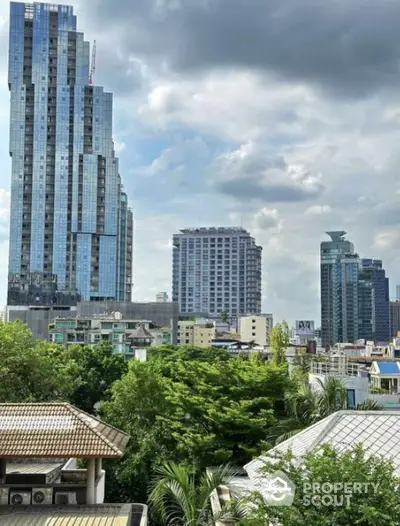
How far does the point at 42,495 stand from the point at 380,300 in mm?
106242

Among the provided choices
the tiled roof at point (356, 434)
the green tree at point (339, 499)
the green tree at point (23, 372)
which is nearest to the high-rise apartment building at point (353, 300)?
the green tree at point (23, 372)

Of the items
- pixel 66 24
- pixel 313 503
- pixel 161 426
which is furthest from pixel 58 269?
pixel 313 503

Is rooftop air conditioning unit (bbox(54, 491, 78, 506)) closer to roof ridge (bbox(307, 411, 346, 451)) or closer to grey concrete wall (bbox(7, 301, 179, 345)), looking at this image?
roof ridge (bbox(307, 411, 346, 451))

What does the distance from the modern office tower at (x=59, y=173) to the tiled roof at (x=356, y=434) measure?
54004mm

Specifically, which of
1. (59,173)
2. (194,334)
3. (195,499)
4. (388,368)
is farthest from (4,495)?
(194,334)

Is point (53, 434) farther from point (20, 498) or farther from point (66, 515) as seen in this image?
point (66, 515)

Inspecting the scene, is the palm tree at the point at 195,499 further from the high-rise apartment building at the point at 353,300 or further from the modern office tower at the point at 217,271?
the high-rise apartment building at the point at 353,300

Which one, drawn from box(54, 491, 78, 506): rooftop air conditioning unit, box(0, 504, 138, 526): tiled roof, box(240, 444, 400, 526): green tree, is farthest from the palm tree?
box(240, 444, 400, 526): green tree

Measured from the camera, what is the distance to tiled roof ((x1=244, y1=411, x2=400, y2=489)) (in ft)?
28.0

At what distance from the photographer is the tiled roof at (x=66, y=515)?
806 centimetres

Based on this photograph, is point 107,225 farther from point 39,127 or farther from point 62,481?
point 62,481

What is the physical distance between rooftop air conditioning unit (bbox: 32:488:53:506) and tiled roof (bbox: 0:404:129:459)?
0.75 m

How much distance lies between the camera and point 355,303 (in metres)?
107

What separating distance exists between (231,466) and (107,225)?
51530 millimetres
